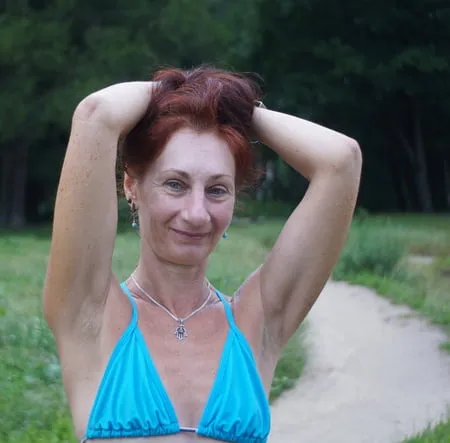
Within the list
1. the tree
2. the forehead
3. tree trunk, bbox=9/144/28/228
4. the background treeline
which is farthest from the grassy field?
the tree

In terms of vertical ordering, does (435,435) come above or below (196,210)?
below

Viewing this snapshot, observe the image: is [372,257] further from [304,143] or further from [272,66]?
[272,66]

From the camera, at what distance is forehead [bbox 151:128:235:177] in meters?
1.90

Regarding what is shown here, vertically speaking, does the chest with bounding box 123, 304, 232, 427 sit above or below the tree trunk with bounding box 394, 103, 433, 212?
below

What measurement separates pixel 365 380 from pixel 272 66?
18359mm

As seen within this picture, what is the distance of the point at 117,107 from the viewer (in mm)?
1857

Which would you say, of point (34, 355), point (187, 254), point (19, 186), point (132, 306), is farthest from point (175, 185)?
point (19, 186)

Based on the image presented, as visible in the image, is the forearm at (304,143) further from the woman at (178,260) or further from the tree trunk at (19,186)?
the tree trunk at (19,186)

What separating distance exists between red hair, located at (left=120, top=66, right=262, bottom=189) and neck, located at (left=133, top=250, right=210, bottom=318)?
0.67 ft

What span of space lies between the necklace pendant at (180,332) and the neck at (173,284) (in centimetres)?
3

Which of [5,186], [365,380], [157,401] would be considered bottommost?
[365,380]

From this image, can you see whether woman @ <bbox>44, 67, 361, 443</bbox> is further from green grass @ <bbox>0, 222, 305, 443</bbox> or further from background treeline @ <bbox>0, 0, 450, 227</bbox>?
background treeline @ <bbox>0, 0, 450, 227</bbox>

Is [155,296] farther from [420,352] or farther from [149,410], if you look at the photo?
[420,352]

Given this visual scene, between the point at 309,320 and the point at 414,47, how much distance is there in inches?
587
